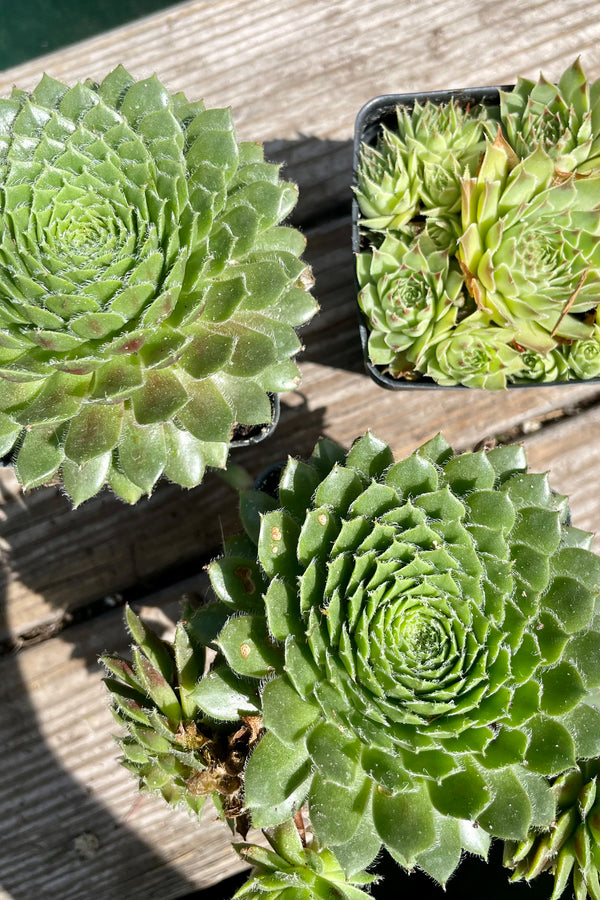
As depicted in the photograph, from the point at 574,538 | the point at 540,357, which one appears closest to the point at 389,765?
the point at 574,538

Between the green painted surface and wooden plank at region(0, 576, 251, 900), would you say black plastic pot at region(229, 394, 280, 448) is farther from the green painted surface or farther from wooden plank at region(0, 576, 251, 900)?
the green painted surface

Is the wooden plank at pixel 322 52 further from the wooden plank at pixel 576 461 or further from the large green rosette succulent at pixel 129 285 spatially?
the wooden plank at pixel 576 461

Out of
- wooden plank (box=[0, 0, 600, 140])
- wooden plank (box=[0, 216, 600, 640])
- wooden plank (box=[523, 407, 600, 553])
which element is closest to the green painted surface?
wooden plank (box=[0, 0, 600, 140])

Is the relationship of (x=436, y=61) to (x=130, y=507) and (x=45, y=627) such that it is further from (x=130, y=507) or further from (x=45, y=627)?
(x=45, y=627)

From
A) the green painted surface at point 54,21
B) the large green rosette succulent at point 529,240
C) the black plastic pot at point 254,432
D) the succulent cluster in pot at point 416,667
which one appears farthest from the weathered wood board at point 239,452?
the green painted surface at point 54,21

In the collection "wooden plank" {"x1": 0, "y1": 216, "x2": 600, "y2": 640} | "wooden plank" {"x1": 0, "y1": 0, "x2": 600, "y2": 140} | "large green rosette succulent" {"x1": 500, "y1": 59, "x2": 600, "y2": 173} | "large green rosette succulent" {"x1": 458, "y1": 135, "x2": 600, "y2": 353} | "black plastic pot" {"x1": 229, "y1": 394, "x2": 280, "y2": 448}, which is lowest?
"wooden plank" {"x1": 0, "y1": 216, "x2": 600, "y2": 640}

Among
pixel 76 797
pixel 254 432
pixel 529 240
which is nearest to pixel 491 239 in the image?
pixel 529 240
